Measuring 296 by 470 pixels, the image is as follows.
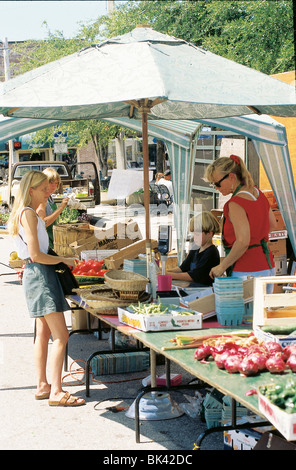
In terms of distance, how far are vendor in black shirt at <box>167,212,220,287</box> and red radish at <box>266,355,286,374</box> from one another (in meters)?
2.48

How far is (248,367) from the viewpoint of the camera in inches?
145

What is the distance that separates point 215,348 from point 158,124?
5.76 metres

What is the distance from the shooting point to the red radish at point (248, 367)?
145 inches

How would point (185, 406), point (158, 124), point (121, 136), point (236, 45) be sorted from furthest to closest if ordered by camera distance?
point (121, 136)
point (236, 45)
point (158, 124)
point (185, 406)

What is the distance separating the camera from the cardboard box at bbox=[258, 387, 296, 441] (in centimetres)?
292

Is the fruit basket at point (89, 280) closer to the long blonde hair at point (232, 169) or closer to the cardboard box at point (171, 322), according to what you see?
the long blonde hair at point (232, 169)

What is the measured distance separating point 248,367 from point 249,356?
0.36 feet

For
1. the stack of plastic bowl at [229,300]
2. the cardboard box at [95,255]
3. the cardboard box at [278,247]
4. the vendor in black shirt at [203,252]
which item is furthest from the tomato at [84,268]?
the cardboard box at [278,247]

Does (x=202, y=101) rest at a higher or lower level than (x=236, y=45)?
lower

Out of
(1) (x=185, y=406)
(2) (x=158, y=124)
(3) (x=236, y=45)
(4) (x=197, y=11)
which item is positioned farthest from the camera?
(4) (x=197, y=11)

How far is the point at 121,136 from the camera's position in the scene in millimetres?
32438

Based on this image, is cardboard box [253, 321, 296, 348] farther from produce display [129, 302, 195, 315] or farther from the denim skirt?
the denim skirt
